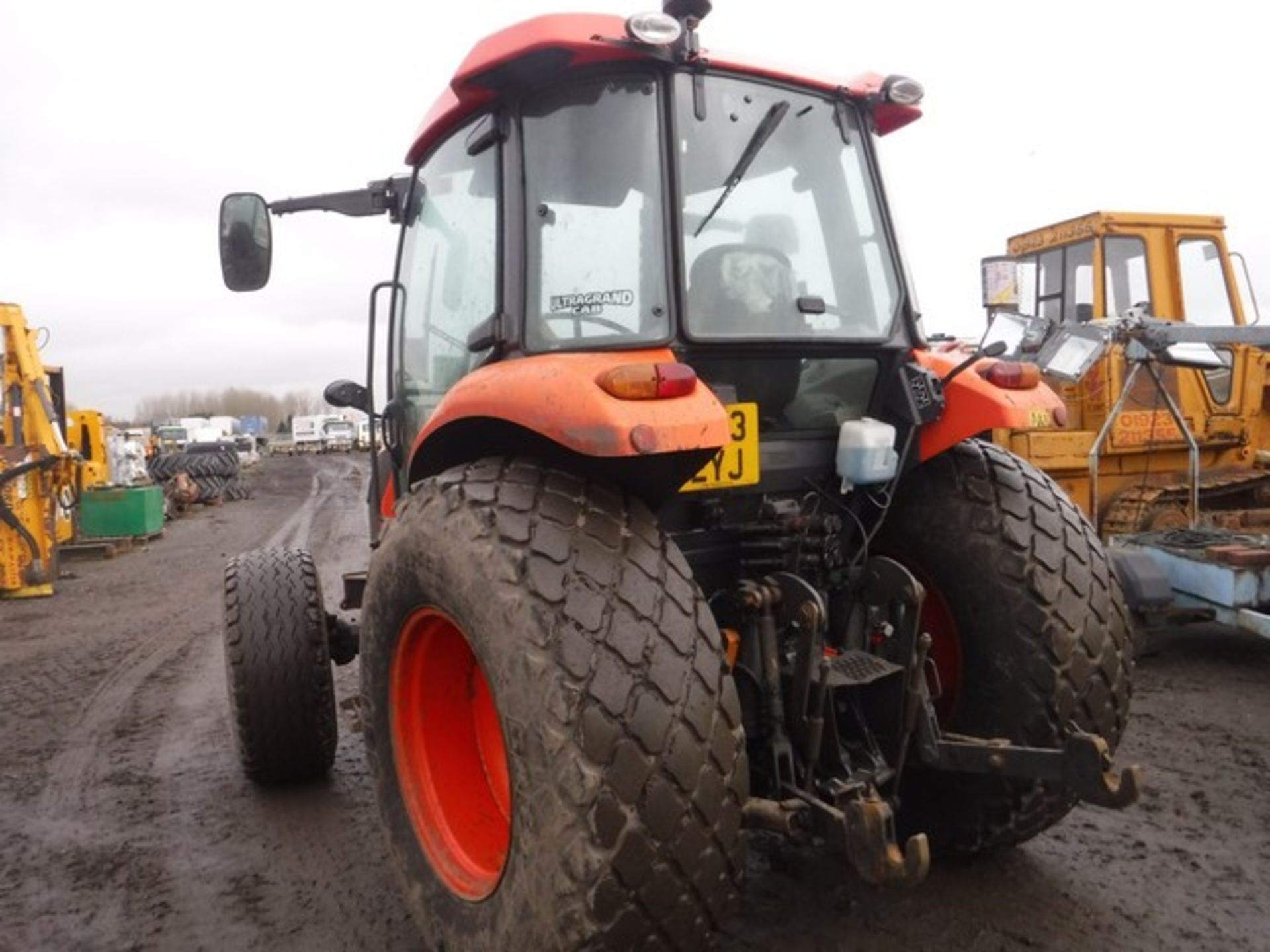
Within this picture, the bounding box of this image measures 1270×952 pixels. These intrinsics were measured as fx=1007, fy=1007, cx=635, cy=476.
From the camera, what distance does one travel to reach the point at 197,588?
1005 centimetres

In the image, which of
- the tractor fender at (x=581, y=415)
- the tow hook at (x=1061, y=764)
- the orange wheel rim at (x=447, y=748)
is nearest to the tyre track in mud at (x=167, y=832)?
the orange wheel rim at (x=447, y=748)

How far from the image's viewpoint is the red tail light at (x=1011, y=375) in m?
2.95

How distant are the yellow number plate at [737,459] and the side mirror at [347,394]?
1782 mm

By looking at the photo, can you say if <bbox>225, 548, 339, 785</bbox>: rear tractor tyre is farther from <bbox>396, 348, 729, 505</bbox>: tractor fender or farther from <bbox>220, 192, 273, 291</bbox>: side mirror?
<bbox>396, 348, 729, 505</bbox>: tractor fender

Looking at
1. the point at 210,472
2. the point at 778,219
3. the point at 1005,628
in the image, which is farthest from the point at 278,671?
the point at 210,472

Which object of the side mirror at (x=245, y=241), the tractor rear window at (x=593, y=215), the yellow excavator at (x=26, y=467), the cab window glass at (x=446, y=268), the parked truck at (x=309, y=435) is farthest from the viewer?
the parked truck at (x=309, y=435)

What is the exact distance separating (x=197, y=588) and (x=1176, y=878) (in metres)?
9.20

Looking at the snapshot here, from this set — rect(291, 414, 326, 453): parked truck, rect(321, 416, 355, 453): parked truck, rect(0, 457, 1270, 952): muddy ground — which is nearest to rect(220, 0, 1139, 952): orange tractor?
rect(0, 457, 1270, 952): muddy ground

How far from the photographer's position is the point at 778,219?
2.88 metres

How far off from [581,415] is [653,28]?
3.32 ft

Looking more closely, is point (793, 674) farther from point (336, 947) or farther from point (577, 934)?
point (336, 947)

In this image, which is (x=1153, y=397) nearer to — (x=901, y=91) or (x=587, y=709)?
(x=901, y=91)

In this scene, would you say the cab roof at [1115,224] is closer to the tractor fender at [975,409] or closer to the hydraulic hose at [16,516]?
the tractor fender at [975,409]

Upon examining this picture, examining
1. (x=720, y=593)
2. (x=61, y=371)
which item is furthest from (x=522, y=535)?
(x=61, y=371)
